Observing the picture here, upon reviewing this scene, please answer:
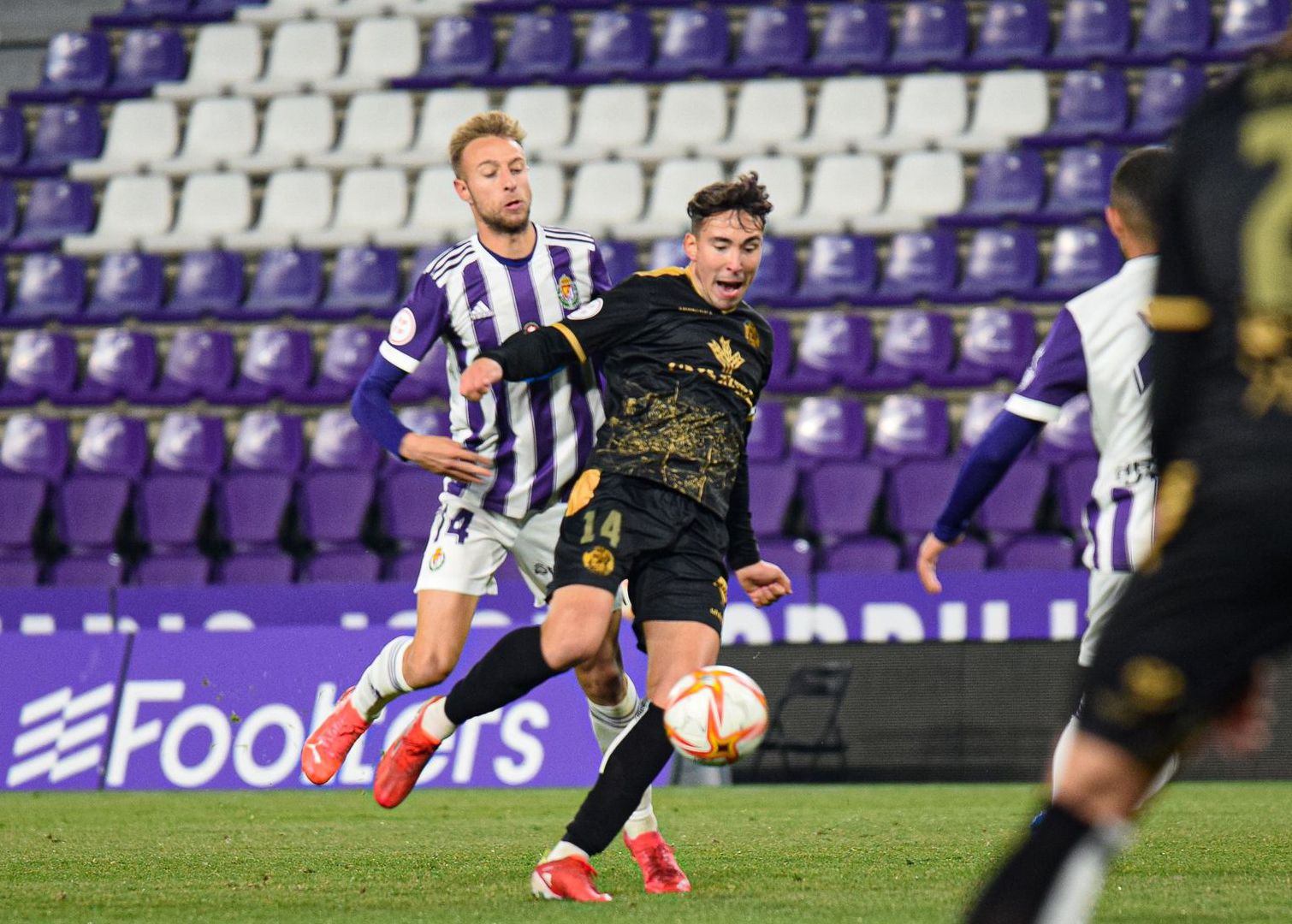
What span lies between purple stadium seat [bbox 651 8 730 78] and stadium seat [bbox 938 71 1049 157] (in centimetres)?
250

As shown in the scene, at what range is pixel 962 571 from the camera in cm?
1057

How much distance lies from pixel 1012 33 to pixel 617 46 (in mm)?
3796

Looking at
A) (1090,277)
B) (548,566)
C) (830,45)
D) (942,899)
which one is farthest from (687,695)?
(830,45)

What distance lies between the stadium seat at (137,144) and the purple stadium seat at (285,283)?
242 cm

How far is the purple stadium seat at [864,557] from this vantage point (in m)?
12.1

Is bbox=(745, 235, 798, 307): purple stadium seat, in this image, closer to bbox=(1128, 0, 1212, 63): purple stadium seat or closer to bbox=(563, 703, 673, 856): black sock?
bbox=(1128, 0, 1212, 63): purple stadium seat

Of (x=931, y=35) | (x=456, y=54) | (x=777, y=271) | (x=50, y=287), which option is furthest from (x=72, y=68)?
(x=931, y=35)

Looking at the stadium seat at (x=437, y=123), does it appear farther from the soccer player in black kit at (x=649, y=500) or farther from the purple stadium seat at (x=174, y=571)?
the soccer player in black kit at (x=649, y=500)

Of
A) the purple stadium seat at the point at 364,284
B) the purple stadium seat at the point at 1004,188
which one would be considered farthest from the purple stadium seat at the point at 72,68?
the purple stadium seat at the point at 1004,188

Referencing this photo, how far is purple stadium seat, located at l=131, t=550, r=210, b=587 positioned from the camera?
1313 centimetres

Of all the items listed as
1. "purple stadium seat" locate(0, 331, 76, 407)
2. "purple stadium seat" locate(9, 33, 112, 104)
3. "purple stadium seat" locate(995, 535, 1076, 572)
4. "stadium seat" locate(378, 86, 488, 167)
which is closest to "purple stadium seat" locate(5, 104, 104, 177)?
"purple stadium seat" locate(9, 33, 112, 104)

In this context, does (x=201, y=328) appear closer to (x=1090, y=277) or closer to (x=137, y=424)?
(x=137, y=424)

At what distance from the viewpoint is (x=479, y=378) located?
191 inches

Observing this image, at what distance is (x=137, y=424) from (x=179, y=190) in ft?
12.6
